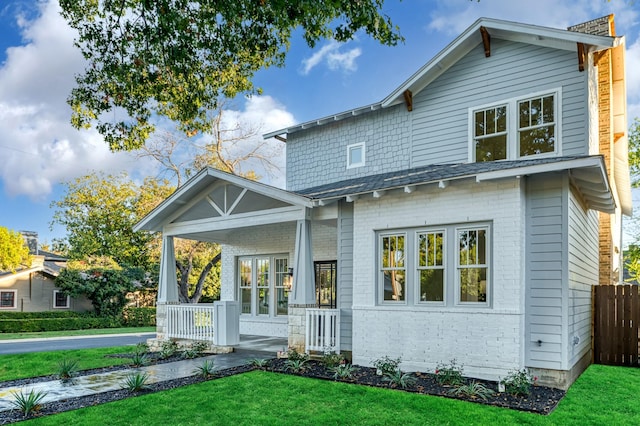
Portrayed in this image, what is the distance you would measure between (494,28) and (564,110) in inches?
92.0

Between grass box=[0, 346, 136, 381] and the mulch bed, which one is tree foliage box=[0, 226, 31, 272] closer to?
grass box=[0, 346, 136, 381]

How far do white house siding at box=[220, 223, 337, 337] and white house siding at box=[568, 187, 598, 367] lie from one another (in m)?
5.97

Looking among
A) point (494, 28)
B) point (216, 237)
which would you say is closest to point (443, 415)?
point (494, 28)

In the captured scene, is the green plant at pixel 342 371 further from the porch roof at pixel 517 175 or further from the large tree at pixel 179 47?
the large tree at pixel 179 47

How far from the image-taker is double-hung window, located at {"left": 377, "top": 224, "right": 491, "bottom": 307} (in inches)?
322

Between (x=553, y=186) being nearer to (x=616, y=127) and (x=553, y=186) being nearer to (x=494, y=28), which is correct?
(x=494, y=28)

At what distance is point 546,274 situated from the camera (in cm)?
775

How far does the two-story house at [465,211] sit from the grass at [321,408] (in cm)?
105

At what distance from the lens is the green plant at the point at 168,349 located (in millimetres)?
10906

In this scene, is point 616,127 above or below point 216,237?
above

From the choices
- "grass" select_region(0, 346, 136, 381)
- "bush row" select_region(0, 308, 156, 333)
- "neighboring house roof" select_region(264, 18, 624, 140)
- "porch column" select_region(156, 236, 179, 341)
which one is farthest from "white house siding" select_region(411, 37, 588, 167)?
"bush row" select_region(0, 308, 156, 333)

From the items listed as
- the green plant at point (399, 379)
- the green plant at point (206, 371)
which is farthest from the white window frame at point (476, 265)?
the green plant at point (206, 371)

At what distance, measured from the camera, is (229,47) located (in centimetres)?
782

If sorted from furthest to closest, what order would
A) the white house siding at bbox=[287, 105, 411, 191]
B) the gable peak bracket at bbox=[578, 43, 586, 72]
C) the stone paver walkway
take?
the white house siding at bbox=[287, 105, 411, 191]
the gable peak bracket at bbox=[578, 43, 586, 72]
the stone paver walkway
